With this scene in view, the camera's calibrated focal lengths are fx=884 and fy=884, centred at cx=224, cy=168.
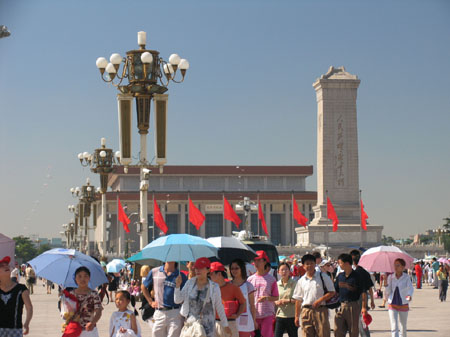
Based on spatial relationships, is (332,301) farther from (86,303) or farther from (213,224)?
(213,224)

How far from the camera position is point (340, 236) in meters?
Result: 82.8

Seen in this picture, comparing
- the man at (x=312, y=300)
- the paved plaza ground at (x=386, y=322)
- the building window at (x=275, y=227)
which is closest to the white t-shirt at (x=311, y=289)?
the man at (x=312, y=300)

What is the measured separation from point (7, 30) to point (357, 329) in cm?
688

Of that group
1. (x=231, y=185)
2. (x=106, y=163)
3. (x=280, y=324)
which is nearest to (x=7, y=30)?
(x=280, y=324)

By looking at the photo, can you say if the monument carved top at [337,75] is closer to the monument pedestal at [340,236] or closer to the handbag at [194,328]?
the monument pedestal at [340,236]

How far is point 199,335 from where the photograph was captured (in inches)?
356

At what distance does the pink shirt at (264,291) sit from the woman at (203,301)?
227 cm

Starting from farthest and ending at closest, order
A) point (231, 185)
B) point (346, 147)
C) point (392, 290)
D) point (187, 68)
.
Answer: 1. point (231, 185)
2. point (346, 147)
3. point (187, 68)
4. point (392, 290)

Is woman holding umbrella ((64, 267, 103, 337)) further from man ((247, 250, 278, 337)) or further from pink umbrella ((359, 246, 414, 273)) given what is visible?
pink umbrella ((359, 246, 414, 273))

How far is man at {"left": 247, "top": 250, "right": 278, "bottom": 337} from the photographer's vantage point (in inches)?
455

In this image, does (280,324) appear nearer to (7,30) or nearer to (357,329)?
(357,329)

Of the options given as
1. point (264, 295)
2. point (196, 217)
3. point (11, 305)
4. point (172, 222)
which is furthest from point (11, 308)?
point (172, 222)

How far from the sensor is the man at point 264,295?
37.9 feet

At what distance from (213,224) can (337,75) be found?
45.8m
